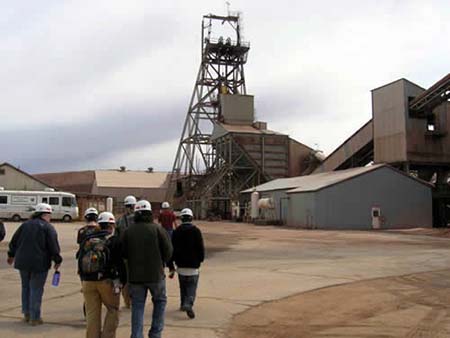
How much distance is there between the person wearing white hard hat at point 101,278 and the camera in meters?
6.82

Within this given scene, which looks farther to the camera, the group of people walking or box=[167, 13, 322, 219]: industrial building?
box=[167, 13, 322, 219]: industrial building

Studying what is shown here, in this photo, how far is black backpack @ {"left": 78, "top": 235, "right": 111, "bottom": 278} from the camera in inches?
268

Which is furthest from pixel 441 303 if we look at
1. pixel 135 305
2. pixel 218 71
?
pixel 218 71

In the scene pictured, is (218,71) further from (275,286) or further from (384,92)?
(275,286)

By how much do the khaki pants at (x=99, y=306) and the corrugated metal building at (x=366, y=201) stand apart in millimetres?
36747

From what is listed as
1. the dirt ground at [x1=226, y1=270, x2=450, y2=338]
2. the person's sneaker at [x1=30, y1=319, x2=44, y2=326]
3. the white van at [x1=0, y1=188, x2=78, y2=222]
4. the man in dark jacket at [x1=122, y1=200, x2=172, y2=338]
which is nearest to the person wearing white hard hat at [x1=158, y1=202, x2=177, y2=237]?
the dirt ground at [x1=226, y1=270, x2=450, y2=338]

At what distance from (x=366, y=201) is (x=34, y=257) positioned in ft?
123

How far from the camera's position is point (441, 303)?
35.1 ft

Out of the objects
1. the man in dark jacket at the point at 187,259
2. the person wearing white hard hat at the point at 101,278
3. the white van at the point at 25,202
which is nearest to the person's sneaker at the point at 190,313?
the man in dark jacket at the point at 187,259

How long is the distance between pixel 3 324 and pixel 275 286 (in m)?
6.04

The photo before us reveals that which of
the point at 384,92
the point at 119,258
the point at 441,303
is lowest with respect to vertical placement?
the point at 441,303

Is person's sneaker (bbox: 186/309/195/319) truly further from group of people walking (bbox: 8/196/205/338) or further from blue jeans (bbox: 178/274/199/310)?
group of people walking (bbox: 8/196/205/338)

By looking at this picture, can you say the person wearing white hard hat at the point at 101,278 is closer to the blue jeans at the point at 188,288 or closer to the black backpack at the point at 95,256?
the black backpack at the point at 95,256

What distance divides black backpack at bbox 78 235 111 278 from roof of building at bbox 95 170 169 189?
3474 inches
